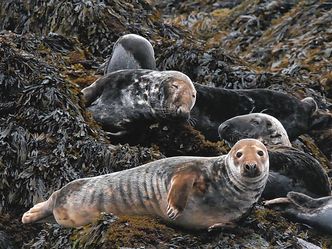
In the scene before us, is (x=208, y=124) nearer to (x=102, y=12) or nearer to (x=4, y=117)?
(x=4, y=117)

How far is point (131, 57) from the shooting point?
9.54 metres

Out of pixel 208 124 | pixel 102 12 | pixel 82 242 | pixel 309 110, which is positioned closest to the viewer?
pixel 82 242

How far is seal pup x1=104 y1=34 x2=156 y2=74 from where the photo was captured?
952 centimetres

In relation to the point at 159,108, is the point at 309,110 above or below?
below

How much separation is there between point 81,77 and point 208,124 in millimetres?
1245

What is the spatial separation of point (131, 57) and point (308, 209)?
2.84 meters

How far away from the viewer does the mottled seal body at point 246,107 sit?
9023mm

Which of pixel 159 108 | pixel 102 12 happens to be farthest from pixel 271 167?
pixel 102 12

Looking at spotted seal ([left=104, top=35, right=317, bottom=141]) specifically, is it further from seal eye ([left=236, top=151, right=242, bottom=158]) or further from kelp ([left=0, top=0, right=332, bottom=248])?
seal eye ([left=236, top=151, right=242, bottom=158])

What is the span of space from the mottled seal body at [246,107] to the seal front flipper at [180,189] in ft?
8.06

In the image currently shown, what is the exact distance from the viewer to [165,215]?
6.48 metres

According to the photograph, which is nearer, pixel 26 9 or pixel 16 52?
pixel 16 52

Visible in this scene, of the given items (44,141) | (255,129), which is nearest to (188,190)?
(44,141)

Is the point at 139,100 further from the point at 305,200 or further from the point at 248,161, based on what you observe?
the point at 248,161
